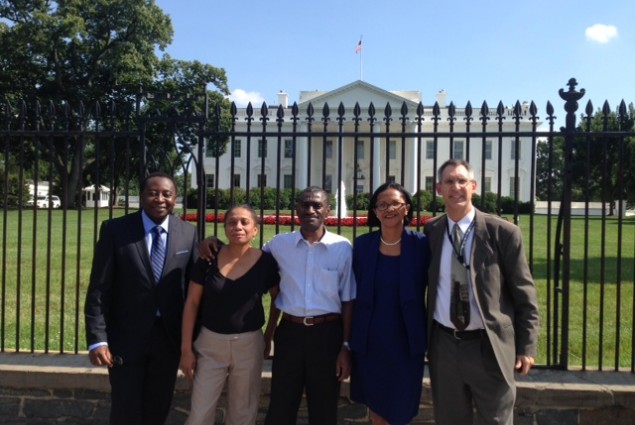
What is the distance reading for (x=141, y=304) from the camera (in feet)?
10.6

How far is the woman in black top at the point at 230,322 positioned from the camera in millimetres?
3188

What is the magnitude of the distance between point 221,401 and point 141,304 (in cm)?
138

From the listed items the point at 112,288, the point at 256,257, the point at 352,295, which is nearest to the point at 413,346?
the point at 352,295

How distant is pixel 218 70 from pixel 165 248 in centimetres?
3398

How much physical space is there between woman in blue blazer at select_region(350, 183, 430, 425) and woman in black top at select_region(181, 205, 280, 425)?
58 centimetres

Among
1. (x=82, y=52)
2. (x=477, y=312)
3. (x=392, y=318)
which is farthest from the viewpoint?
(x=82, y=52)

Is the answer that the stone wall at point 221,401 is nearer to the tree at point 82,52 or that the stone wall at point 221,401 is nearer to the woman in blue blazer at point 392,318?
the woman in blue blazer at point 392,318

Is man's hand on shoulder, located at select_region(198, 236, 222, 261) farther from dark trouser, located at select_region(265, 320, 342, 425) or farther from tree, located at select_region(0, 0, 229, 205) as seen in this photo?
tree, located at select_region(0, 0, 229, 205)

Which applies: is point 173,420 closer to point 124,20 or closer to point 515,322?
point 515,322

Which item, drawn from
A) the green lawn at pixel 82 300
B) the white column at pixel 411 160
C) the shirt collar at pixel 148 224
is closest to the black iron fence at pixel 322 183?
the green lawn at pixel 82 300

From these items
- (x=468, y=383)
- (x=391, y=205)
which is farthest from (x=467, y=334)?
(x=391, y=205)

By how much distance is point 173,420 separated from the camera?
168 inches

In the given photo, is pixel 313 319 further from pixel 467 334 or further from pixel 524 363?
pixel 524 363

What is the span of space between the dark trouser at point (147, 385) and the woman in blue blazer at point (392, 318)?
113cm
